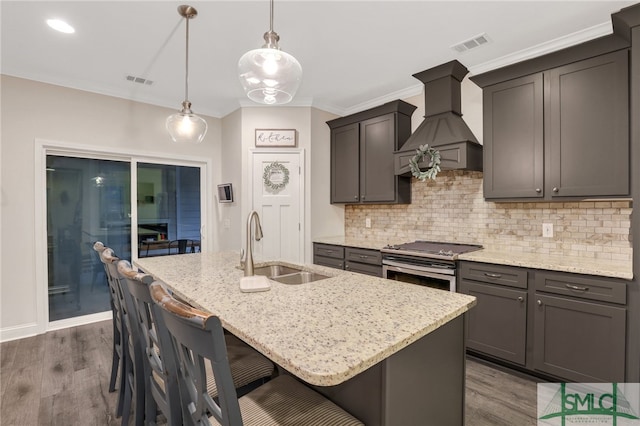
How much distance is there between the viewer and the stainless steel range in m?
2.85

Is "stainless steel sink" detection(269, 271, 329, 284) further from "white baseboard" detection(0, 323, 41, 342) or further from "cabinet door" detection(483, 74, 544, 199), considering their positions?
"white baseboard" detection(0, 323, 41, 342)

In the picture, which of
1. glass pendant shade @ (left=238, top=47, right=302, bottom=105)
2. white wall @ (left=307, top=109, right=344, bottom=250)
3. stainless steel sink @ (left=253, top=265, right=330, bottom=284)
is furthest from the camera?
white wall @ (left=307, top=109, right=344, bottom=250)

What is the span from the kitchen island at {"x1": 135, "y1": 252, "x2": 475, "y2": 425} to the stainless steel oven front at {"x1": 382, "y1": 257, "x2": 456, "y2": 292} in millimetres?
1375

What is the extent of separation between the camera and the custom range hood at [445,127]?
3041mm

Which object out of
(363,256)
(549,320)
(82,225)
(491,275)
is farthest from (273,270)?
(82,225)

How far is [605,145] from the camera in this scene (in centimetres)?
232

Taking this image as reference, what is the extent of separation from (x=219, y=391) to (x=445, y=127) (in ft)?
10.3

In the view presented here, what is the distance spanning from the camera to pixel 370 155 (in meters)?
4.02

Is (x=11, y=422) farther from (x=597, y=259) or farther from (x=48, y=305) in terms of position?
(x=597, y=259)

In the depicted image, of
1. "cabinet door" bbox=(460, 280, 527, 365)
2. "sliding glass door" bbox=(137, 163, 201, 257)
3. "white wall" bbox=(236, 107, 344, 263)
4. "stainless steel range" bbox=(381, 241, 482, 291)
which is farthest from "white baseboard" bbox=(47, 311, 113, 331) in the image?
"cabinet door" bbox=(460, 280, 527, 365)

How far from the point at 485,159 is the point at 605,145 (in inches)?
33.4

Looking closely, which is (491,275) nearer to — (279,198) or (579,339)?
(579,339)

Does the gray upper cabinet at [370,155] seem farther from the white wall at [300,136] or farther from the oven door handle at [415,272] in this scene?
the oven door handle at [415,272]

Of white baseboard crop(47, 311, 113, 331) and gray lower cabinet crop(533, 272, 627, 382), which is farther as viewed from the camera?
white baseboard crop(47, 311, 113, 331)
